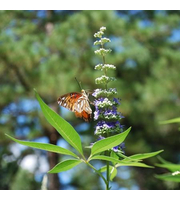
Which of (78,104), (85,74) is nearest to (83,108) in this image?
(78,104)

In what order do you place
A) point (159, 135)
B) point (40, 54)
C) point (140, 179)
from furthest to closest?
point (140, 179)
point (159, 135)
point (40, 54)

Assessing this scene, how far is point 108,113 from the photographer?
358 mm

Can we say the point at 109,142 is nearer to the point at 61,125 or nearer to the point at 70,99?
the point at 61,125

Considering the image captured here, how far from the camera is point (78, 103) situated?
44 cm

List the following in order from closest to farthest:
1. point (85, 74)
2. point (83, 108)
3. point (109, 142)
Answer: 1. point (109, 142)
2. point (83, 108)
3. point (85, 74)

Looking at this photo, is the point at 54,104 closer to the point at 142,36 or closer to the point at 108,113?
the point at 142,36

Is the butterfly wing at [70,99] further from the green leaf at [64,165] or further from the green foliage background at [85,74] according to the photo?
the green foliage background at [85,74]

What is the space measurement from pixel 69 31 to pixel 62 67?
1.80ft

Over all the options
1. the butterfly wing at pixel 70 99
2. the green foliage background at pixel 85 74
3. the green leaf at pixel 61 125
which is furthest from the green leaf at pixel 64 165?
the green foliage background at pixel 85 74

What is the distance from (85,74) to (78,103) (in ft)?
14.9

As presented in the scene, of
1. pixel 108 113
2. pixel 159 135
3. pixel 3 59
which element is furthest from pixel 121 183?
pixel 108 113

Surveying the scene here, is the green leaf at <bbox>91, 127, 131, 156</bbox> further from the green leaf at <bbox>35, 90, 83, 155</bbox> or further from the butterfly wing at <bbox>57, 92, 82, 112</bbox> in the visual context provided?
Result: the butterfly wing at <bbox>57, 92, 82, 112</bbox>

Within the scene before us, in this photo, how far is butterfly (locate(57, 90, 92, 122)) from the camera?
0.41 m

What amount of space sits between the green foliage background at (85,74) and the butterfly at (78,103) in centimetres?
417
